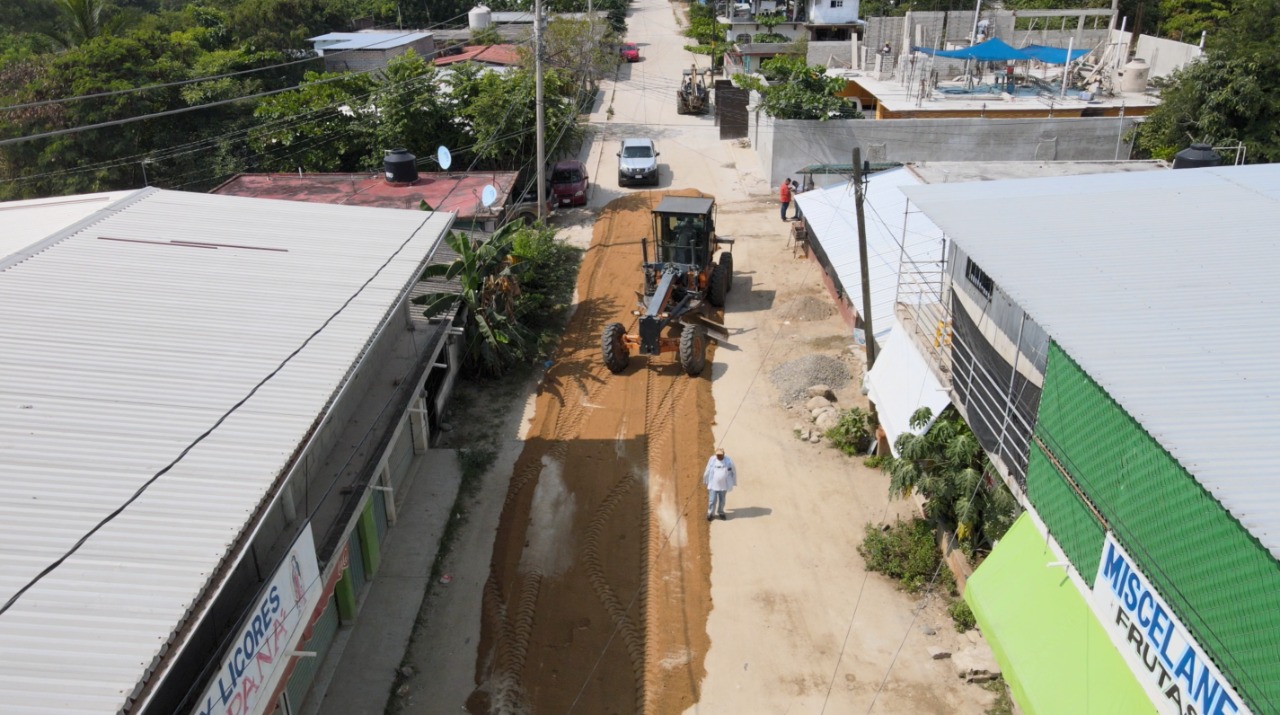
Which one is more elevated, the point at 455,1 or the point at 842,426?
the point at 455,1

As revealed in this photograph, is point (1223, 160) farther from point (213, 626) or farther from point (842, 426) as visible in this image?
point (213, 626)

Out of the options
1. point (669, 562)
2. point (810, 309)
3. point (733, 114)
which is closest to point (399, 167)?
point (810, 309)

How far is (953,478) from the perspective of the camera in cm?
1218

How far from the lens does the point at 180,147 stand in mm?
32438

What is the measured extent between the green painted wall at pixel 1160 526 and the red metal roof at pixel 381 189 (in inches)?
674

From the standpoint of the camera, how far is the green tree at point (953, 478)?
38.9ft

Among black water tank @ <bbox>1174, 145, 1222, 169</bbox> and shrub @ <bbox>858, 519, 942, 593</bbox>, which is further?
black water tank @ <bbox>1174, 145, 1222, 169</bbox>

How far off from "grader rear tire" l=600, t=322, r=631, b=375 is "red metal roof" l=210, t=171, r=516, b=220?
6470 mm

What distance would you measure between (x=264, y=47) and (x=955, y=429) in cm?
4803

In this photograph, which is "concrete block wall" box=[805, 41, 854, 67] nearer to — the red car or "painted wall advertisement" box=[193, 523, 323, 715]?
the red car

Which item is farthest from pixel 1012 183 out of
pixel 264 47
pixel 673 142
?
pixel 264 47

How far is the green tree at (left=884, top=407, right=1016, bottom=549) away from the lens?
11.9 m

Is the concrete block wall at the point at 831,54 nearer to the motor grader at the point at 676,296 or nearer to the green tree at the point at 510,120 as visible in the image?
the green tree at the point at 510,120

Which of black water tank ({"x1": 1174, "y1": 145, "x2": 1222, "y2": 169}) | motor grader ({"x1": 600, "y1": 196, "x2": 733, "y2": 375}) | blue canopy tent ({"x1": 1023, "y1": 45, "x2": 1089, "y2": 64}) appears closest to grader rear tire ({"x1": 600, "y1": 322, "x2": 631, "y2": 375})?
motor grader ({"x1": 600, "y1": 196, "x2": 733, "y2": 375})
